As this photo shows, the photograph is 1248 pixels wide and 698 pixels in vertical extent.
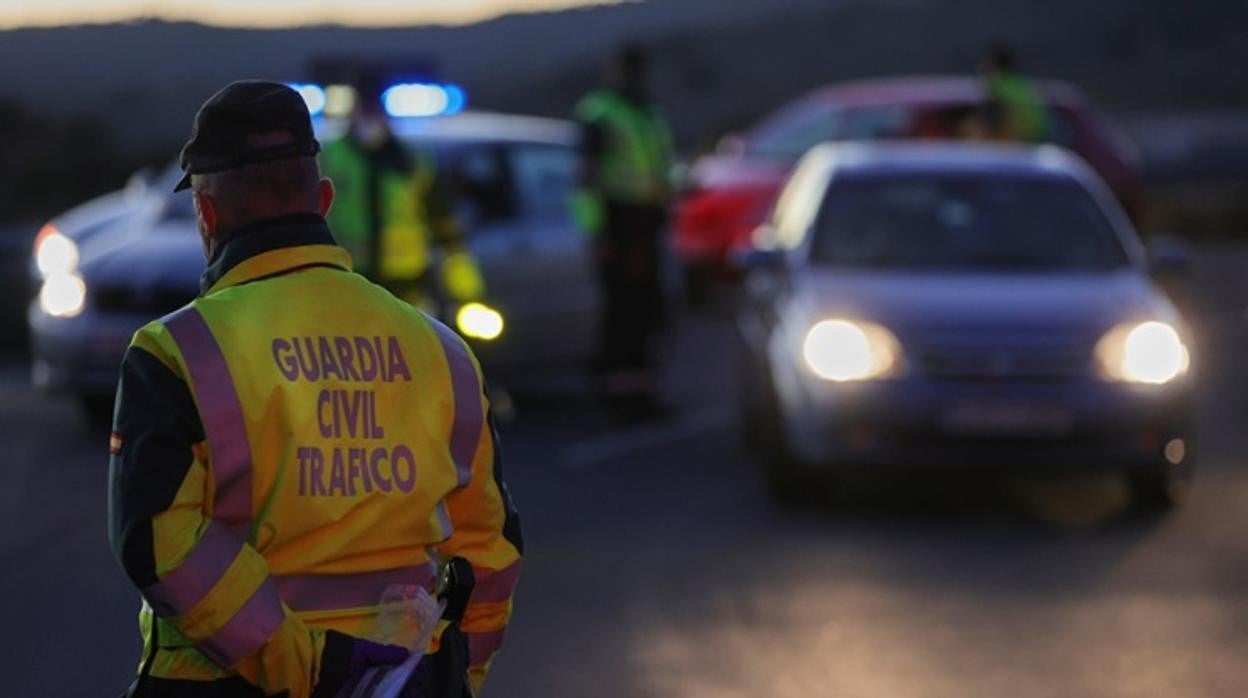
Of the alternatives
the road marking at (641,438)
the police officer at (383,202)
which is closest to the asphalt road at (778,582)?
the road marking at (641,438)

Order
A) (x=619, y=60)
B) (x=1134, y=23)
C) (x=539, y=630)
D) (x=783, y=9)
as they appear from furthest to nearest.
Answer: (x=783, y=9) < (x=1134, y=23) < (x=619, y=60) < (x=539, y=630)

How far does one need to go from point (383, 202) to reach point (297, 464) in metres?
8.45

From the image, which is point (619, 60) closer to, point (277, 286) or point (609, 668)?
point (609, 668)

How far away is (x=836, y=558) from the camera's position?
10617 millimetres

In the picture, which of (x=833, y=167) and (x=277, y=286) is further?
(x=833, y=167)

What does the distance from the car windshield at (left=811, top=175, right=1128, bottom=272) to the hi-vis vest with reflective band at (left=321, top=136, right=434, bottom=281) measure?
1.77 m

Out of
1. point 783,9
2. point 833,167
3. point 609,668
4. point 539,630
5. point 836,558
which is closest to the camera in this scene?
point 609,668

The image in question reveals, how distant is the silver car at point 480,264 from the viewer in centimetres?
1403

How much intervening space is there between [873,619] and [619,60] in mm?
6372

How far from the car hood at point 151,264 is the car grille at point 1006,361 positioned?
4024 millimetres

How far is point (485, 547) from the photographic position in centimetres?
413

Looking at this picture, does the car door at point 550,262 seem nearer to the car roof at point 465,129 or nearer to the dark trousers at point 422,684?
the car roof at point 465,129

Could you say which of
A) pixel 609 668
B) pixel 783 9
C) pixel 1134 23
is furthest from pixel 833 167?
pixel 783 9

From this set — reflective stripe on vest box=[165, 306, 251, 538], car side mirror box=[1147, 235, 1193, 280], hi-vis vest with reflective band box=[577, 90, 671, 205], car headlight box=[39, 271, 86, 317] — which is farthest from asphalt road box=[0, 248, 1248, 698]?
reflective stripe on vest box=[165, 306, 251, 538]
